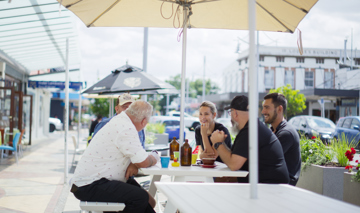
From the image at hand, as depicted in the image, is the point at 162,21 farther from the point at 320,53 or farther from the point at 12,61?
the point at 320,53

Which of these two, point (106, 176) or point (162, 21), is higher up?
point (162, 21)

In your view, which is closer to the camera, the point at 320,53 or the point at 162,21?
the point at 162,21

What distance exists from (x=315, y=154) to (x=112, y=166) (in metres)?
3.95

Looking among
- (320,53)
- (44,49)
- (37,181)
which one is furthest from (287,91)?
(37,181)

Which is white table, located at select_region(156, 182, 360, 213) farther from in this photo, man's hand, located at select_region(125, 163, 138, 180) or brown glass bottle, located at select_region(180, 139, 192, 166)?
brown glass bottle, located at select_region(180, 139, 192, 166)

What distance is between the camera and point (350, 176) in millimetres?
5219

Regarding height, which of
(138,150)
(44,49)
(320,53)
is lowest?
(138,150)

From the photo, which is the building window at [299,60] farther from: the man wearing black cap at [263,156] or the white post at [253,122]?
the white post at [253,122]

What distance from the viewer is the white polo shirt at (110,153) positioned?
11.8 ft

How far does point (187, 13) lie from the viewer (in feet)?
15.9

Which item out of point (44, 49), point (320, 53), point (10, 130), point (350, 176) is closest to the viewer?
point (350, 176)

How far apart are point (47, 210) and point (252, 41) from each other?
4.47 m

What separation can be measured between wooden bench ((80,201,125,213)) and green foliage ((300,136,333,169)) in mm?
3845

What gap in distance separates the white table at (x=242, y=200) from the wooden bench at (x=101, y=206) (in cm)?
85
